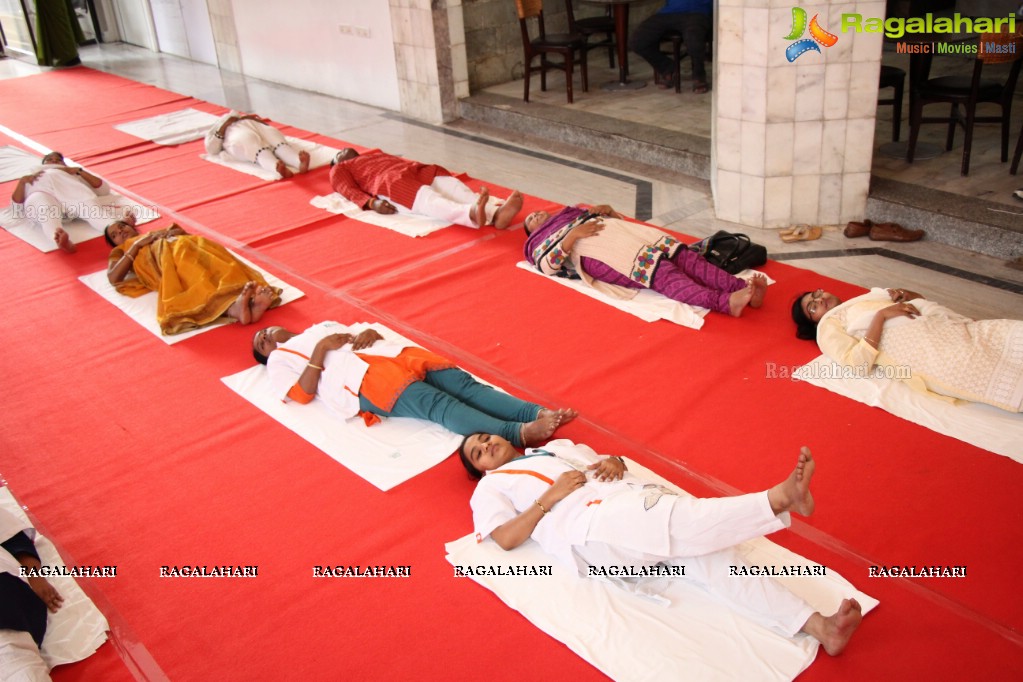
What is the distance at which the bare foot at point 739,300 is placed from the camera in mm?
3570

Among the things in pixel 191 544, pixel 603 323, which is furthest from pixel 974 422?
pixel 191 544

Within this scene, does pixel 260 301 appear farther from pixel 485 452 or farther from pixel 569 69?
pixel 569 69

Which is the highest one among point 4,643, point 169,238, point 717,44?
point 717,44

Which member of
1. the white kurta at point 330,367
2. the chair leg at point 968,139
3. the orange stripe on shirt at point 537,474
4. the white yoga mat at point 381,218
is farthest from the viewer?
the white yoga mat at point 381,218

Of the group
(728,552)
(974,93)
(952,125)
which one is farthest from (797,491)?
(952,125)

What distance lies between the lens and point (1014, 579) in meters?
2.30

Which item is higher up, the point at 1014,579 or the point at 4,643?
the point at 4,643

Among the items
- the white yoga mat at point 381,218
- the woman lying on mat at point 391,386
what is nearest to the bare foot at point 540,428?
the woman lying on mat at point 391,386

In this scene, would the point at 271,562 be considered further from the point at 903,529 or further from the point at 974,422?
the point at 974,422

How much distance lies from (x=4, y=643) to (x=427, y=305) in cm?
221

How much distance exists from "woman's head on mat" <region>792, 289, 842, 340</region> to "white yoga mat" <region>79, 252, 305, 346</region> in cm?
224

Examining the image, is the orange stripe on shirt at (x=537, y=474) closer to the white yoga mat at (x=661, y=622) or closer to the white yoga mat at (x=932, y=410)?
the white yoga mat at (x=661, y=622)

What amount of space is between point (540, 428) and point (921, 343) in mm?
1371

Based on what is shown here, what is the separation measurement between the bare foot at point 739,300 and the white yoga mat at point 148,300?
197 cm
